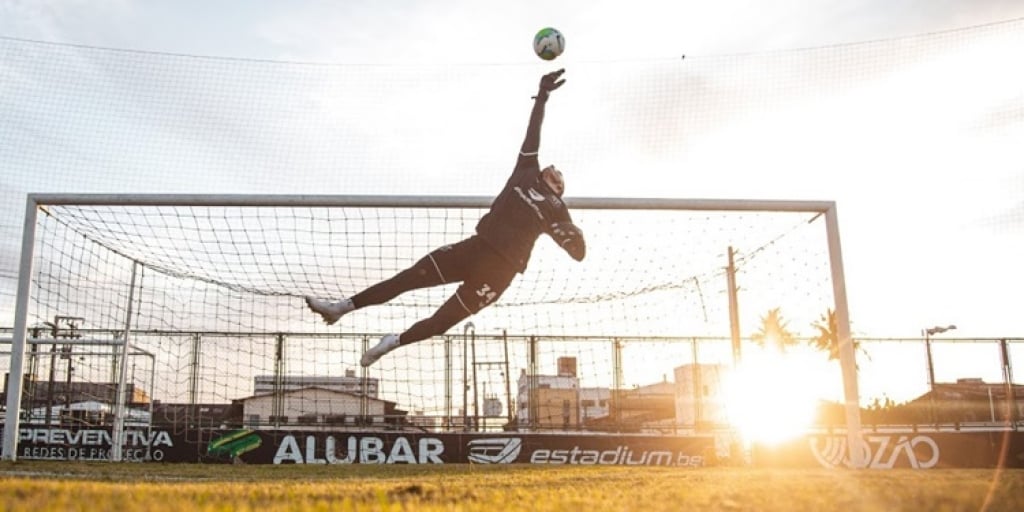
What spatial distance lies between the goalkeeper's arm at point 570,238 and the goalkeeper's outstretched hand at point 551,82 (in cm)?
148

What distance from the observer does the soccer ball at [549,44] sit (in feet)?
31.3

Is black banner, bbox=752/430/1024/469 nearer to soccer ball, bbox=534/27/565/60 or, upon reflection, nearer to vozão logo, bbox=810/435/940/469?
vozão logo, bbox=810/435/940/469

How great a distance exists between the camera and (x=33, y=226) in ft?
41.7

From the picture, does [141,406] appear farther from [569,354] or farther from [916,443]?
[916,443]

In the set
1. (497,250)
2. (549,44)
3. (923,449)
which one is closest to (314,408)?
(497,250)

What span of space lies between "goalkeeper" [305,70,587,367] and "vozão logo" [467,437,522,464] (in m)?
9.51

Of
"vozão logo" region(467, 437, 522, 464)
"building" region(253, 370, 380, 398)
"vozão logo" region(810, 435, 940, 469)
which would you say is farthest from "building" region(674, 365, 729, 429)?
"building" region(253, 370, 380, 398)

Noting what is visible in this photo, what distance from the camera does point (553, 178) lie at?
29.5 feet

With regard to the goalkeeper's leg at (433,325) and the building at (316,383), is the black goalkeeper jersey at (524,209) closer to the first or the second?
the goalkeeper's leg at (433,325)

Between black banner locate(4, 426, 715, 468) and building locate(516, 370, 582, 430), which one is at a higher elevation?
building locate(516, 370, 582, 430)

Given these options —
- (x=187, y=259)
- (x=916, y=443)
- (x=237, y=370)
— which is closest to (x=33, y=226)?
(x=187, y=259)

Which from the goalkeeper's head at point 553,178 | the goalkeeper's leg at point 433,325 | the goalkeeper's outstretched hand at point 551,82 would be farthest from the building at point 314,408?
the goalkeeper's outstretched hand at point 551,82

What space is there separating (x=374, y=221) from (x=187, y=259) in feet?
11.5

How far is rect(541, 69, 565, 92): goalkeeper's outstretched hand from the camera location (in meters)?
8.93
